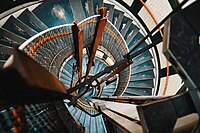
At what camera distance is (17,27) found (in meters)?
3.09

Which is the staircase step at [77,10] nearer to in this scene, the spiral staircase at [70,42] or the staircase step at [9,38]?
the spiral staircase at [70,42]

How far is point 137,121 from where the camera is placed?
125 centimetres

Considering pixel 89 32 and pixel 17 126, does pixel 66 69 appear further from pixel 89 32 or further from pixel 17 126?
pixel 17 126

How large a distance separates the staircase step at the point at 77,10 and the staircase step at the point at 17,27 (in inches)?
47.1

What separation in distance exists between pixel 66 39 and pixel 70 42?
149 millimetres

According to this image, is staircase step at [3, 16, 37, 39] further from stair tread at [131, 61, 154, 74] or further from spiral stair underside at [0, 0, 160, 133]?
stair tread at [131, 61, 154, 74]

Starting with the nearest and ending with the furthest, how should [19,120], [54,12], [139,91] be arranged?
1. [19,120]
2. [54,12]
3. [139,91]

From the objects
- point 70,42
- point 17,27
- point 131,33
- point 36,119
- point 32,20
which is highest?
point 32,20

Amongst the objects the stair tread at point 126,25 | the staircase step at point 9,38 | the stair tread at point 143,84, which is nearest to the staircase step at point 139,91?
the stair tread at point 143,84

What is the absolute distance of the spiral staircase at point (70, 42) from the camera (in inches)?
88.8

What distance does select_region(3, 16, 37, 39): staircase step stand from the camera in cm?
292

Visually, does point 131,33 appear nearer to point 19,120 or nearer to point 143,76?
point 143,76

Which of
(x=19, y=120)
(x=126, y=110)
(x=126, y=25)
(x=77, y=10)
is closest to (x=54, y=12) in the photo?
(x=77, y=10)

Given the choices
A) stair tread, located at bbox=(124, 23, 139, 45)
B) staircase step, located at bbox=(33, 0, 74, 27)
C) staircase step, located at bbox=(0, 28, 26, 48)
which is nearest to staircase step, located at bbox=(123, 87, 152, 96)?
stair tread, located at bbox=(124, 23, 139, 45)
